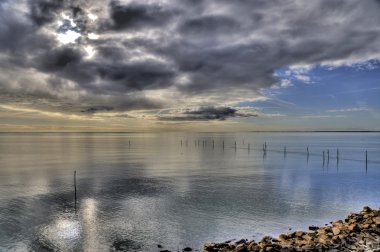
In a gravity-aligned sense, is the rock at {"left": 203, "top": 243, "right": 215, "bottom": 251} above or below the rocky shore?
below

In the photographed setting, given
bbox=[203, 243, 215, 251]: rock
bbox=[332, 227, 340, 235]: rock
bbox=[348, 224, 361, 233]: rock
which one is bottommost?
bbox=[203, 243, 215, 251]: rock

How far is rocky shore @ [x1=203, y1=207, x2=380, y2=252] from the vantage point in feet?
77.6

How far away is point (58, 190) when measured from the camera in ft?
173

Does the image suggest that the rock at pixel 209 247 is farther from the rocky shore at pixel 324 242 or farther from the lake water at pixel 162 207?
the lake water at pixel 162 207

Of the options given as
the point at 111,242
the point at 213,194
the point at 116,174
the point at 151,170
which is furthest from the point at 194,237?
the point at 151,170

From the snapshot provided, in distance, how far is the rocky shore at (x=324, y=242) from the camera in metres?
23.6

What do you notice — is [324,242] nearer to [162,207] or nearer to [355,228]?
[355,228]

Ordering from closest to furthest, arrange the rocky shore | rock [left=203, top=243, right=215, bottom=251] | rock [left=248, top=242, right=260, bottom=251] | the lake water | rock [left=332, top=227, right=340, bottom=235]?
the rocky shore, rock [left=248, top=242, right=260, bottom=251], rock [left=203, top=243, right=215, bottom=251], rock [left=332, top=227, right=340, bottom=235], the lake water

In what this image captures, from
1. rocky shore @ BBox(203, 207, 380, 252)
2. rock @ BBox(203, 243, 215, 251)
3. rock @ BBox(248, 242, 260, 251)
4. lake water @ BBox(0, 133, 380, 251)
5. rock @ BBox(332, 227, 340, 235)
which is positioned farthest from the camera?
lake water @ BBox(0, 133, 380, 251)

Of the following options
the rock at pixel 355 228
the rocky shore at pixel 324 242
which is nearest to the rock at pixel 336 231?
the rocky shore at pixel 324 242

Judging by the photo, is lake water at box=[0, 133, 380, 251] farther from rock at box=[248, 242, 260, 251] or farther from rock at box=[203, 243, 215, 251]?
rock at box=[248, 242, 260, 251]

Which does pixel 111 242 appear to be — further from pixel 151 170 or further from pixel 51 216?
pixel 151 170

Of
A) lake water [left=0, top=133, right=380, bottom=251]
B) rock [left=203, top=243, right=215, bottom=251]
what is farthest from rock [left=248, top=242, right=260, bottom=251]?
lake water [left=0, top=133, right=380, bottom=251]

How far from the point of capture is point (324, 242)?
24.9 metres
